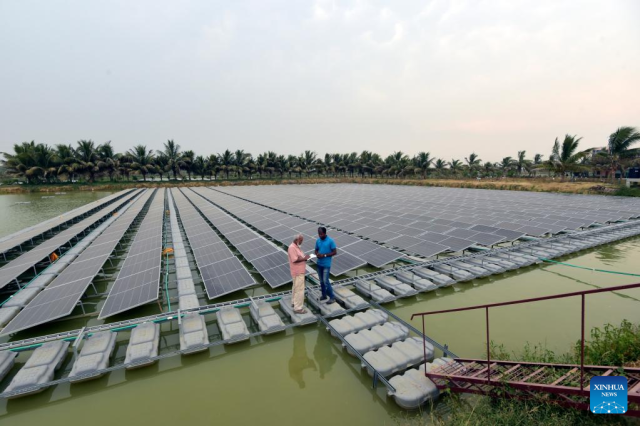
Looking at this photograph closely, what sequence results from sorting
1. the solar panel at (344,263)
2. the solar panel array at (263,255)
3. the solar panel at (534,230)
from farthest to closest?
the solar panel at (534,230) → the solar panel at (344,263) → the solar panel array at (263,255)

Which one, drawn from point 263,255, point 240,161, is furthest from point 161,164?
point 263,255

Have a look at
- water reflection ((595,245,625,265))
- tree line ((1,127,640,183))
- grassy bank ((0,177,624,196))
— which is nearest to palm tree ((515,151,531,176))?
tree line ((1,127,640,183))

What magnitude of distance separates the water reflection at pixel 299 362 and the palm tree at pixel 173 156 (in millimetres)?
74516

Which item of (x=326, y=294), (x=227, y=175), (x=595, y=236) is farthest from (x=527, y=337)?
(x=227, y=175)

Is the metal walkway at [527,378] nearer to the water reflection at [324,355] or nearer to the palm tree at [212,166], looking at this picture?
the water reflection at [324,355]

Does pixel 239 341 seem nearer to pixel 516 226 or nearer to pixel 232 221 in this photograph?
pixel 232 221

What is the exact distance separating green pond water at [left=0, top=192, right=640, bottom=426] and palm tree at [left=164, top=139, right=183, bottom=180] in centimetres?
7091

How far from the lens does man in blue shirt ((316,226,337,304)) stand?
303 inches

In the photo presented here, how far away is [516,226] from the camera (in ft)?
52.3

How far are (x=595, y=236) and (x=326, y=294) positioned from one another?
17248 mm

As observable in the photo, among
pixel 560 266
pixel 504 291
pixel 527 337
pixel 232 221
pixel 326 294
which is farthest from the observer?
pixel 232 221

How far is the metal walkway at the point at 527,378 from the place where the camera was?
386 centimetres

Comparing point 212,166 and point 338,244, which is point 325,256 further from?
point 212,166

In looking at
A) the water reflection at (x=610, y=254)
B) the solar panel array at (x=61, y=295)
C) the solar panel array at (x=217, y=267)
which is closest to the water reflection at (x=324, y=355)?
the solar panel array at (x=217, y=267)
